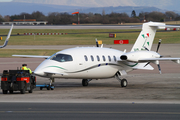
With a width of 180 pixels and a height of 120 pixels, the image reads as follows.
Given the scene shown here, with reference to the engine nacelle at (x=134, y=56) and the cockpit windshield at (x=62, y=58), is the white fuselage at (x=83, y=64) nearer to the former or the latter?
the cockpit windshield at (x=62, y=58)

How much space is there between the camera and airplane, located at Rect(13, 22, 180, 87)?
72.4 ft

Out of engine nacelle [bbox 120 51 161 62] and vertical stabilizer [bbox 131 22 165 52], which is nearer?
engine nacelle [bbox 120 51 161 62]

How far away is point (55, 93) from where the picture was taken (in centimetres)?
2117

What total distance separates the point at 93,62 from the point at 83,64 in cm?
93

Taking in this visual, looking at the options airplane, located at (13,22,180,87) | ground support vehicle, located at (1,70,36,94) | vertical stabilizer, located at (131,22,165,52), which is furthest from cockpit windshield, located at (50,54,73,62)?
vertical stabilizer, located at (131,22,165,52)

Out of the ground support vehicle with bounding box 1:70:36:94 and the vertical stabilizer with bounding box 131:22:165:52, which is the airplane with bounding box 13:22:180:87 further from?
the ground support vehicle with bounding box 1:70:36:94

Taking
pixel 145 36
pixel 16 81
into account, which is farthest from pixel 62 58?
pixel 145 36
